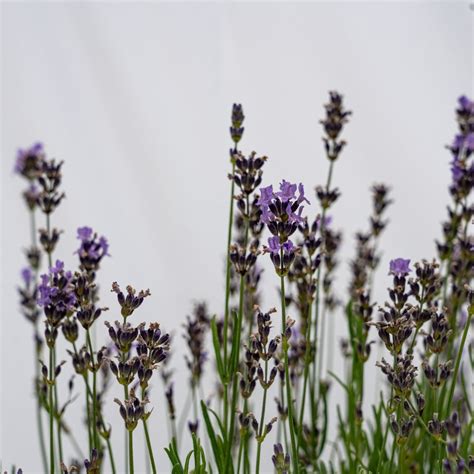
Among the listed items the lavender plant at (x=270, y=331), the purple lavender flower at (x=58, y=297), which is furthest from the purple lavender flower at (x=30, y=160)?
the purple lavender flower at (x=58, y=297)

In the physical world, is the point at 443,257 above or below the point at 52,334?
above

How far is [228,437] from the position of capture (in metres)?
1.18

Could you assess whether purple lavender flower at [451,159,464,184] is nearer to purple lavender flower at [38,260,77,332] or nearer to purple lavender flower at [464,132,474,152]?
purple lavender flower at [464,132,474,152]

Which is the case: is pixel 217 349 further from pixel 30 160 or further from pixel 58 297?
pixel 30 160

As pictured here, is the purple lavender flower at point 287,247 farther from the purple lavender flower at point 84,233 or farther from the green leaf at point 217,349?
the purple lavender flower at point 84,233

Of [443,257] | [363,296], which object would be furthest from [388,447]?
[363,296]

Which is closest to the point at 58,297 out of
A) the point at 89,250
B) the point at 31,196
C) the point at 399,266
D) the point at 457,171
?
the point at 89,250

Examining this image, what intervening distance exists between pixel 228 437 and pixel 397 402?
12.6 inches

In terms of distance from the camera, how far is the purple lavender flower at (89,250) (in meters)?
1.16

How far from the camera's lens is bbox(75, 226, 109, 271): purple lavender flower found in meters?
1.16

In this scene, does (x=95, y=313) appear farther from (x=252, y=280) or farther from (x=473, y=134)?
(x=473, y=134)

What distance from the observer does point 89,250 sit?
118cm

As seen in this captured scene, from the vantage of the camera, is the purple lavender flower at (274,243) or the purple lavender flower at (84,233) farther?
the purple lavender flower at (84,233)

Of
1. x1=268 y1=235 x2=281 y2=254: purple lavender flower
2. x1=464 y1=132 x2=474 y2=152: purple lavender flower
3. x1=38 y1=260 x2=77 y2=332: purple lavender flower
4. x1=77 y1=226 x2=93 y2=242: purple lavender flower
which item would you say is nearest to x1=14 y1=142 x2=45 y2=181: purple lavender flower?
x1=77 y1=226 x2=93 y2=242: purple lavender flower
